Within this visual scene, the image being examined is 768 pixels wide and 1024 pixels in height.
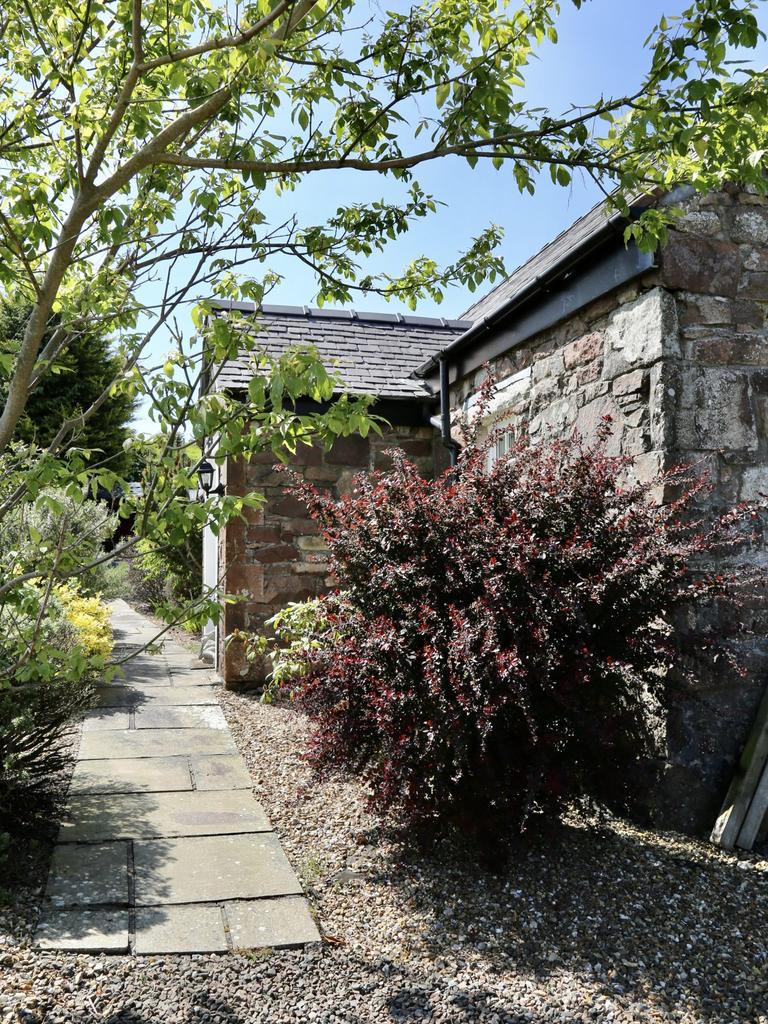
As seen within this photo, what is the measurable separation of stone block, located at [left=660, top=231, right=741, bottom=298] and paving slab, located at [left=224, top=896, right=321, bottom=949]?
355 cm

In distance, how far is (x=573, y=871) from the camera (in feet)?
12.1

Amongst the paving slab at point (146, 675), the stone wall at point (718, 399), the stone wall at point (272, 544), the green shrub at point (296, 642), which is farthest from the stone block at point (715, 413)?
the paving slab at point (146, 675)

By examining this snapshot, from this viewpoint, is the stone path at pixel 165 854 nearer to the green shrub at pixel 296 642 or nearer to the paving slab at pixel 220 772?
the paving slab at pixel 220 772

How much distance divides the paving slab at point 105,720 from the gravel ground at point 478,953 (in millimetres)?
2796

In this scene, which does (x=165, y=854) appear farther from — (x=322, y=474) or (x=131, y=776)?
(x=322, y=474)

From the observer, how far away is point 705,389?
4395 millimetres

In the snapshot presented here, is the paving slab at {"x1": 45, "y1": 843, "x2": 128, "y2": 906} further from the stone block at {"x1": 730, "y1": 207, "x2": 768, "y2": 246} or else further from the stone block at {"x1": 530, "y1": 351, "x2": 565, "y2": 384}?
the stone block at {"x1": 730, "y1": 207, "x2": 768, "y2": 246}

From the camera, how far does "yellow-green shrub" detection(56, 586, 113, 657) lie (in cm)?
705

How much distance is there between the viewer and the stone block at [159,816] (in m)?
4.29

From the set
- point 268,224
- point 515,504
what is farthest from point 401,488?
point 268,224

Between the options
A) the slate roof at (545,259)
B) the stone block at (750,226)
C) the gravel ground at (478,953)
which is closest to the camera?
the gravel ground at (478,953)

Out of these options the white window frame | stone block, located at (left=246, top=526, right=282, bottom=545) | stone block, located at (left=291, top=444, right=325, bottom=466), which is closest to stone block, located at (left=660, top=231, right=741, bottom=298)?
the white window frame

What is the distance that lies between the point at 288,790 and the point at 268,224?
332 cm

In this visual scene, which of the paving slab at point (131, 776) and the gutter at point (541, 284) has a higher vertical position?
the gutter at point (541, 284)
